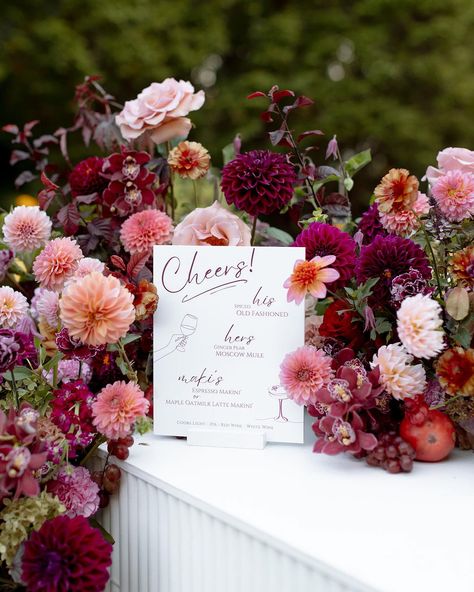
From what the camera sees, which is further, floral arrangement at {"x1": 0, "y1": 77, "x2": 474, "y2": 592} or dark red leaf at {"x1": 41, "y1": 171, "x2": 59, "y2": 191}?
dark red leaf at {"x1": 41, "y1": 171, "x2": 59, "y2": 191}

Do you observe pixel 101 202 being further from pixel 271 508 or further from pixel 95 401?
pixel 271 508

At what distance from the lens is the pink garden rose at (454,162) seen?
917mm

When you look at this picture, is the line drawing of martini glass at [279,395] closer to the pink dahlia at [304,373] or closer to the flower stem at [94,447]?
the pink dahlia at [304,373]

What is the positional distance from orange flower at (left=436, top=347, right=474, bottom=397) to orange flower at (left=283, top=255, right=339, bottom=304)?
0.51 ft

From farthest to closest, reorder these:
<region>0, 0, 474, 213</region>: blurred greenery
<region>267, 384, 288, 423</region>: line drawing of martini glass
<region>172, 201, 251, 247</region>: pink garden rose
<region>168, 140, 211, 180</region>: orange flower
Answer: <region>0, 0, 474, 213</region>: blurred greenery → <region>168, 140, 211, 180</region>: orange flower → <region>172, 201, 251, 247</region>: pink garden rose → <region>267, 384, 288, 423</region>: line drawing of martini glass

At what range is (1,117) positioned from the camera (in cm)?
551

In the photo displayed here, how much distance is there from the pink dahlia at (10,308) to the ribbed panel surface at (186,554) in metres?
0.26

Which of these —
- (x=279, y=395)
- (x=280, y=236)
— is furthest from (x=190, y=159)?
(x=279, y=395)

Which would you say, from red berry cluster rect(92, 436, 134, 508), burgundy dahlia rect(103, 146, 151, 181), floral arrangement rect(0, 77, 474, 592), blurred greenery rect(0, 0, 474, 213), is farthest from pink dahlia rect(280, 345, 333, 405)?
blurred greenery rect(0, 0, 474, 213)

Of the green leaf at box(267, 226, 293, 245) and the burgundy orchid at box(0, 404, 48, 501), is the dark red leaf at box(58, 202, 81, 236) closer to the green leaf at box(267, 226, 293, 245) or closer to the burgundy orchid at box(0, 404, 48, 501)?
the green leaf at box(267, 226, 293, 245)

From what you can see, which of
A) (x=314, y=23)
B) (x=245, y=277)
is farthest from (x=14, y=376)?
(x=314, y=23)

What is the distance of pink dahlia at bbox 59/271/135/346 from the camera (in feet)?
2.52

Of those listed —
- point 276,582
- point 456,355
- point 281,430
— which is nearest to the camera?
point 276,582

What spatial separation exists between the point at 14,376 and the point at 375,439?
0.46m
